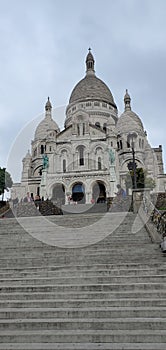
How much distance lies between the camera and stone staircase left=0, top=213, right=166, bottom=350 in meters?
4.84

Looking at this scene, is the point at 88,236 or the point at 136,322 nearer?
the point at 136,322

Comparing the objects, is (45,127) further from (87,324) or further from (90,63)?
(87,324)

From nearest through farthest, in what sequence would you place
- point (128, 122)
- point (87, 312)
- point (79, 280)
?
point (87, 312)
point (79, 280)
point (128, 122)

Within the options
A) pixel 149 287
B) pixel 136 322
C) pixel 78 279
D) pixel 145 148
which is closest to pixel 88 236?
pixel 78 279

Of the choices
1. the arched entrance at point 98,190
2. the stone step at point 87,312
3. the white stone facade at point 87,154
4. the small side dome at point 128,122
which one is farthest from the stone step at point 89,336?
the small side dome at point 128,122

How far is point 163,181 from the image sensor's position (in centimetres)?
4622

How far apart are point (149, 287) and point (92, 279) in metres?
1.23

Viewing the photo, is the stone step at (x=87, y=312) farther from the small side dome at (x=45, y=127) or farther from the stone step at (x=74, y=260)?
the small side dome at (x=45, y=127)

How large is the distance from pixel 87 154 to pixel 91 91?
2031cm

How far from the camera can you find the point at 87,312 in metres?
5.56

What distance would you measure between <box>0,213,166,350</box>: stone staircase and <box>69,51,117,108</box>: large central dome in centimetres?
5091

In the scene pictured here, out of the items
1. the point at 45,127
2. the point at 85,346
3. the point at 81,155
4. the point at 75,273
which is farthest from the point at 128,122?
the point at 85,346

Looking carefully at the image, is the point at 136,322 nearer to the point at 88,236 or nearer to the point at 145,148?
the point at 88,236

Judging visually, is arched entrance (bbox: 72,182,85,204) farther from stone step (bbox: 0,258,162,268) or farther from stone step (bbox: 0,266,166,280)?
stone step (bbox: 0,266,166,280)
